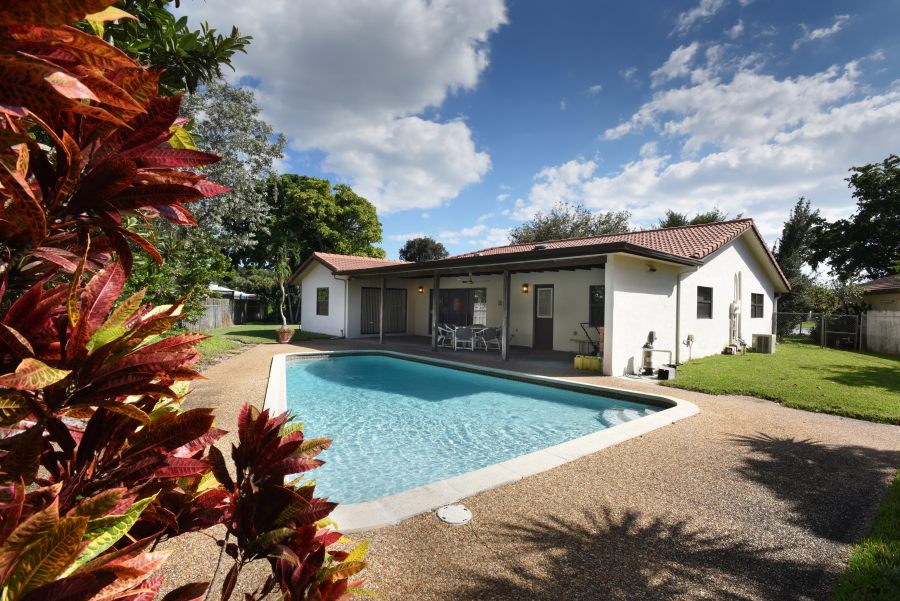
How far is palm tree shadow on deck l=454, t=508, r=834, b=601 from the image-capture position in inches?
103

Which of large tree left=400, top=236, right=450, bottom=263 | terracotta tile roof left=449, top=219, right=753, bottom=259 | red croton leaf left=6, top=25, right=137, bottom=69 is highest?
large tree left=400, top=236, right=450, bottom=263

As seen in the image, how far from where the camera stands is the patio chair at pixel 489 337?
1503 cm

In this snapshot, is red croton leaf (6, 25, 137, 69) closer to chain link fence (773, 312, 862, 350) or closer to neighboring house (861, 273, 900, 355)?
chain link fence (773, 312, 862, 350)

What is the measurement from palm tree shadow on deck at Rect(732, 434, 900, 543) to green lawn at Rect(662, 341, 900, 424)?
8.27 ft

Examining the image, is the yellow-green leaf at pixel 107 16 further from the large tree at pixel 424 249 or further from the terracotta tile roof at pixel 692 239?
the large tree at pixel 424 249

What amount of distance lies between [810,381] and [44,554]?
1285 cm

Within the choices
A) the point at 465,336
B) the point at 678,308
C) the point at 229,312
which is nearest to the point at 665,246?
the point at 678,308

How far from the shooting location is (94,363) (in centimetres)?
69

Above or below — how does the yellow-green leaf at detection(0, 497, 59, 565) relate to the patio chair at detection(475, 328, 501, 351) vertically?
above

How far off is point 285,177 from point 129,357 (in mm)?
33462

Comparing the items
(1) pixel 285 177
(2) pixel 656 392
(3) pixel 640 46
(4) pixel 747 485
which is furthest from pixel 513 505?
(1) pixel 285 177

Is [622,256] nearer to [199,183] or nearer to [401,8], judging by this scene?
[401,8]

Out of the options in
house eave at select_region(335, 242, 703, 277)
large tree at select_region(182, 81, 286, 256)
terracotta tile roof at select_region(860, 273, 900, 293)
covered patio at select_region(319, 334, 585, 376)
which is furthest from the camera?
large tree at select_region(182, 81, 286, 256)

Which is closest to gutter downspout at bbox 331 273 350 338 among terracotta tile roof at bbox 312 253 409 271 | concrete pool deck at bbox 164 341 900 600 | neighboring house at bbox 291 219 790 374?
neighboring house at bbox 291 219 790 374
